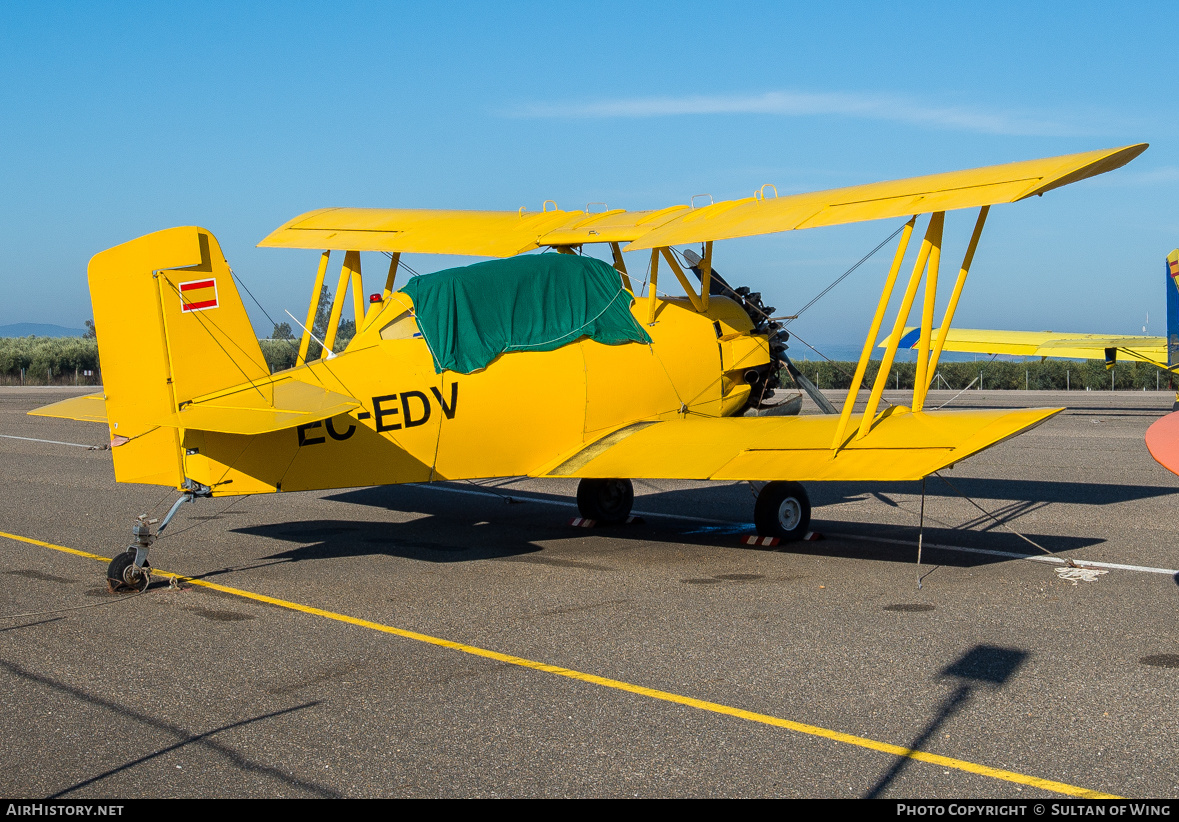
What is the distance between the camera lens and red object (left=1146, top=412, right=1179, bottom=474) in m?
6.69

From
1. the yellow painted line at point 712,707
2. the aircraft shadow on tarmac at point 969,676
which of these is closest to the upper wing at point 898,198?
the aircraft shadow on tarmac at point 969,676

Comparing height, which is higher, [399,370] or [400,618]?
[399,370]

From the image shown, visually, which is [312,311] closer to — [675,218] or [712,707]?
[675,218]

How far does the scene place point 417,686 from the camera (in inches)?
229

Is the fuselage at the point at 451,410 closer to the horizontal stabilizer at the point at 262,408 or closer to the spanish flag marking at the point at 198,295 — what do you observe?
the horizontal stabilizer at the point at 262,408

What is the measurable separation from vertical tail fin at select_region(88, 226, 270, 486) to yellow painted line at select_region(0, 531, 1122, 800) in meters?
1.32

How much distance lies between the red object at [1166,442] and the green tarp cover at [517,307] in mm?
5215

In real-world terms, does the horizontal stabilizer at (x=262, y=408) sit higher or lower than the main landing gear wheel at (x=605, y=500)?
higher

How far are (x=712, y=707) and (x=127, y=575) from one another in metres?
5.23

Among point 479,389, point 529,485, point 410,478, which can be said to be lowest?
point 529,485

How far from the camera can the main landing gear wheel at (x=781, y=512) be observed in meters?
10.2
